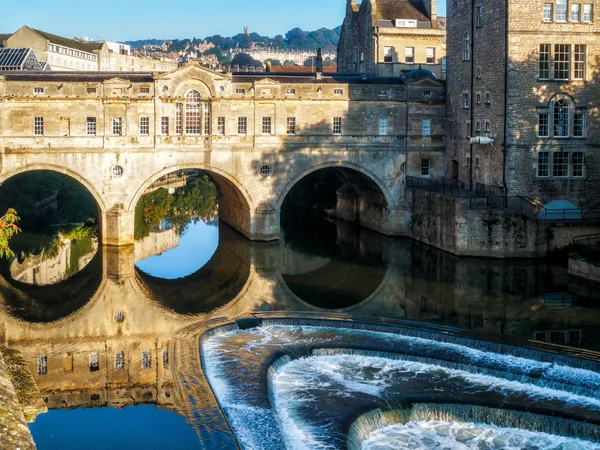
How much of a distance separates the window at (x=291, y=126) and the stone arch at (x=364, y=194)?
2.17 m

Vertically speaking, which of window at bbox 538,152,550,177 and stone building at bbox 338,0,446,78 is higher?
stone building at bbox 338,0,446,78

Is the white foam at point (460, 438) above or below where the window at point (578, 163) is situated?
below

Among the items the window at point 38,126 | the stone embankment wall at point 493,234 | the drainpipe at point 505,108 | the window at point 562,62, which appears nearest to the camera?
the stone embankment wall at point 493,234

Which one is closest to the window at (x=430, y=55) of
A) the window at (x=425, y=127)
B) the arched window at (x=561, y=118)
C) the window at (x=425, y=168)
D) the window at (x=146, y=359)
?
the window at (x=425, y=127)

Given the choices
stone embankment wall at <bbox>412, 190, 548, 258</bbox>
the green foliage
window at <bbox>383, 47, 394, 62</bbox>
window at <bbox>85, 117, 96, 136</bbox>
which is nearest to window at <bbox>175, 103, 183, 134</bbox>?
window at <bbox>85, 117, 96, 136</bbox>

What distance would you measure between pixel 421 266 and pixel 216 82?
14.5 m

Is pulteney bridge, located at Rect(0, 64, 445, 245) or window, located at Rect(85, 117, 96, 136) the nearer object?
pulteney bridge, located at Rect(0, 64, 445, 245)

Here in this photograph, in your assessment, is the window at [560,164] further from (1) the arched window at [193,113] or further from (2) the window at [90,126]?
(2) the window at [90,126]

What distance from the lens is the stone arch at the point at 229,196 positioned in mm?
44125

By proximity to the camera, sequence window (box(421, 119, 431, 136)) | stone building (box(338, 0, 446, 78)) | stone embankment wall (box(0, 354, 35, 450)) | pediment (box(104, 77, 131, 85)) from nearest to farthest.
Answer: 1. stone embankment wall (box(0, 354, 35, 450))
2. pediment (box(104, 77, 131, 85))
3. window (box(421, 119, 431, 136))
4. stone building (box(338, 0, 446, 78))

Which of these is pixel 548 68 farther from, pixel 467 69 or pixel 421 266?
pixel 421 266

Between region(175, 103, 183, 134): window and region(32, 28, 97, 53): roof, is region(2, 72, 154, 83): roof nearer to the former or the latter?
region(175, 103, 183, 134): window

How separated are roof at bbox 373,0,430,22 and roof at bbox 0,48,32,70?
29389 millimetres

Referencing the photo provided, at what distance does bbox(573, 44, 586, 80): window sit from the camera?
41.3 metres
